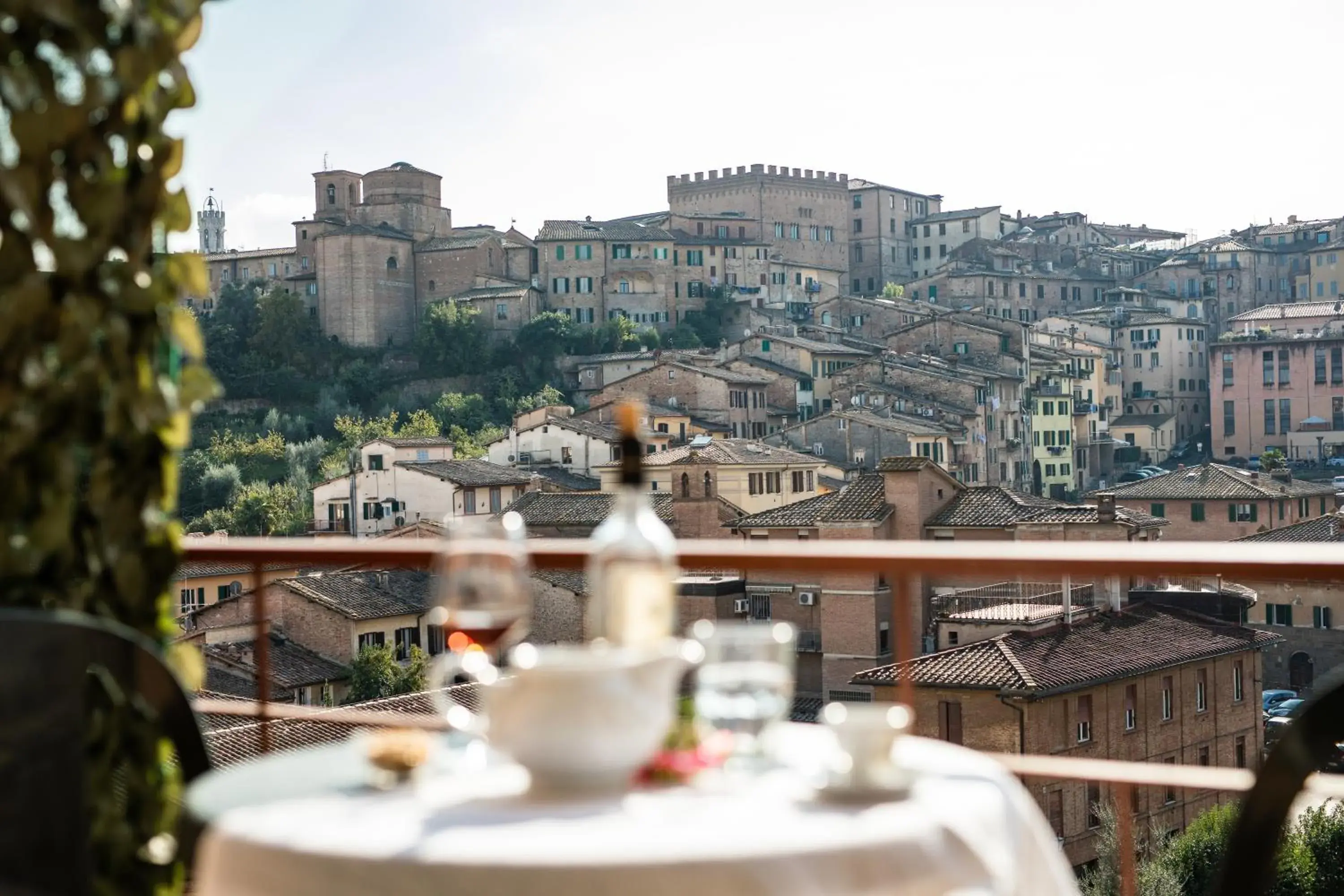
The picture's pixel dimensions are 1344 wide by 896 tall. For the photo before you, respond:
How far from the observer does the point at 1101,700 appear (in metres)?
21.3

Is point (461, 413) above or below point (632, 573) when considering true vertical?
above

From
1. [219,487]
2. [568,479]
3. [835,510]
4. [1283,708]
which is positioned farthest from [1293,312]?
[219,487]

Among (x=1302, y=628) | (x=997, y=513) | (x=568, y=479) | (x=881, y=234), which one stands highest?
(x=881, y=234)

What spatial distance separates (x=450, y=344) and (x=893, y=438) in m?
17.6

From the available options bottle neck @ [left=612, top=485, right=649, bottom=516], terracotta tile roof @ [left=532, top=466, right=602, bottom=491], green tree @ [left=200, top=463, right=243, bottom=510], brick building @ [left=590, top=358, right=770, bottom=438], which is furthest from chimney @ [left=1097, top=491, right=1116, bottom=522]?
bottle neck @ [left=612, top=485, right=649, bottom=516]

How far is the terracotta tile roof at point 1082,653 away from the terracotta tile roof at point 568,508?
975 centimetres

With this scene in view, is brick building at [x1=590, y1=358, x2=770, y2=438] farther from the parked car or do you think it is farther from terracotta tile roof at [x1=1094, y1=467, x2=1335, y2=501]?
the parked car

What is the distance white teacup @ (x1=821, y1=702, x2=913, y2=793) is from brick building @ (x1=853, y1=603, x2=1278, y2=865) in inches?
728

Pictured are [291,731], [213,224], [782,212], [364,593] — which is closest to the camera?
[291,731]

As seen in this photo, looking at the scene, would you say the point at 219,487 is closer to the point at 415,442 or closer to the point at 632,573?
the point at 415,442

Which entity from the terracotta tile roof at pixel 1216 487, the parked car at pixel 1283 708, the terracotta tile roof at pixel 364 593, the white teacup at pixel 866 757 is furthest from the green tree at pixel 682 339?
the white teacup at pixel 866 757

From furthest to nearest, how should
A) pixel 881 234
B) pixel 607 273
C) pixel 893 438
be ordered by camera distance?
pixel 881 234, pixel 607 273, pixel 893 438

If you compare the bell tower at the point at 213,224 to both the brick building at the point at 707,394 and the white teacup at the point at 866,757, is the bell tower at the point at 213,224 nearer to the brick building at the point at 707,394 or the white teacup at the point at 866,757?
the brick building at the point at 707,394

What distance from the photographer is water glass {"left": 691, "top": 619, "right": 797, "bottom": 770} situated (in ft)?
5.23
